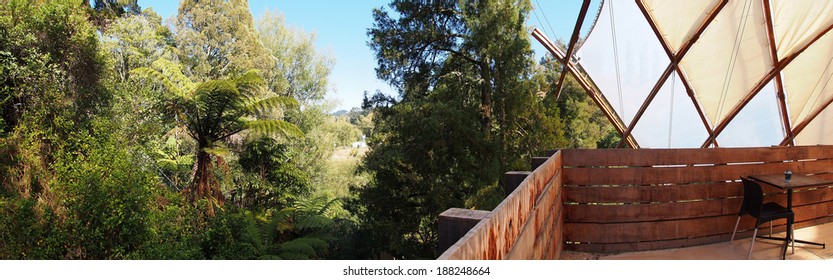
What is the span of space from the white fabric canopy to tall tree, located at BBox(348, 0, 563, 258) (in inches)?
68.7

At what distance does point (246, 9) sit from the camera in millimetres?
13141

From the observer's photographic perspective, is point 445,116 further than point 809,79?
Yes

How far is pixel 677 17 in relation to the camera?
519 cm

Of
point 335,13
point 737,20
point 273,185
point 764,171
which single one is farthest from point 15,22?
point 737,20

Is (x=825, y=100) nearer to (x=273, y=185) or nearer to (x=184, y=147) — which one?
(x=273, y=185)

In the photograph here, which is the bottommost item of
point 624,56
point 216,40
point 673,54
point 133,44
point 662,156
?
point 662,156

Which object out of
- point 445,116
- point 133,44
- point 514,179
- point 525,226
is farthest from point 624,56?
point 133,44

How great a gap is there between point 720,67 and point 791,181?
386cm

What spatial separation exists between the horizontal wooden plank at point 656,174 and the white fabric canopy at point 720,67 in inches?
110

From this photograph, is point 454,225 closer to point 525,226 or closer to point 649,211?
point 525,226

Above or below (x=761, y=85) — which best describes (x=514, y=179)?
below

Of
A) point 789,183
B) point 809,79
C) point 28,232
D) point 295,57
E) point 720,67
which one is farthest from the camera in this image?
point 295,57

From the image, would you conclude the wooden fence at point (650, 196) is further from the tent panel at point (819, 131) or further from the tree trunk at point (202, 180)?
the tree trunk at point (202, 180)
